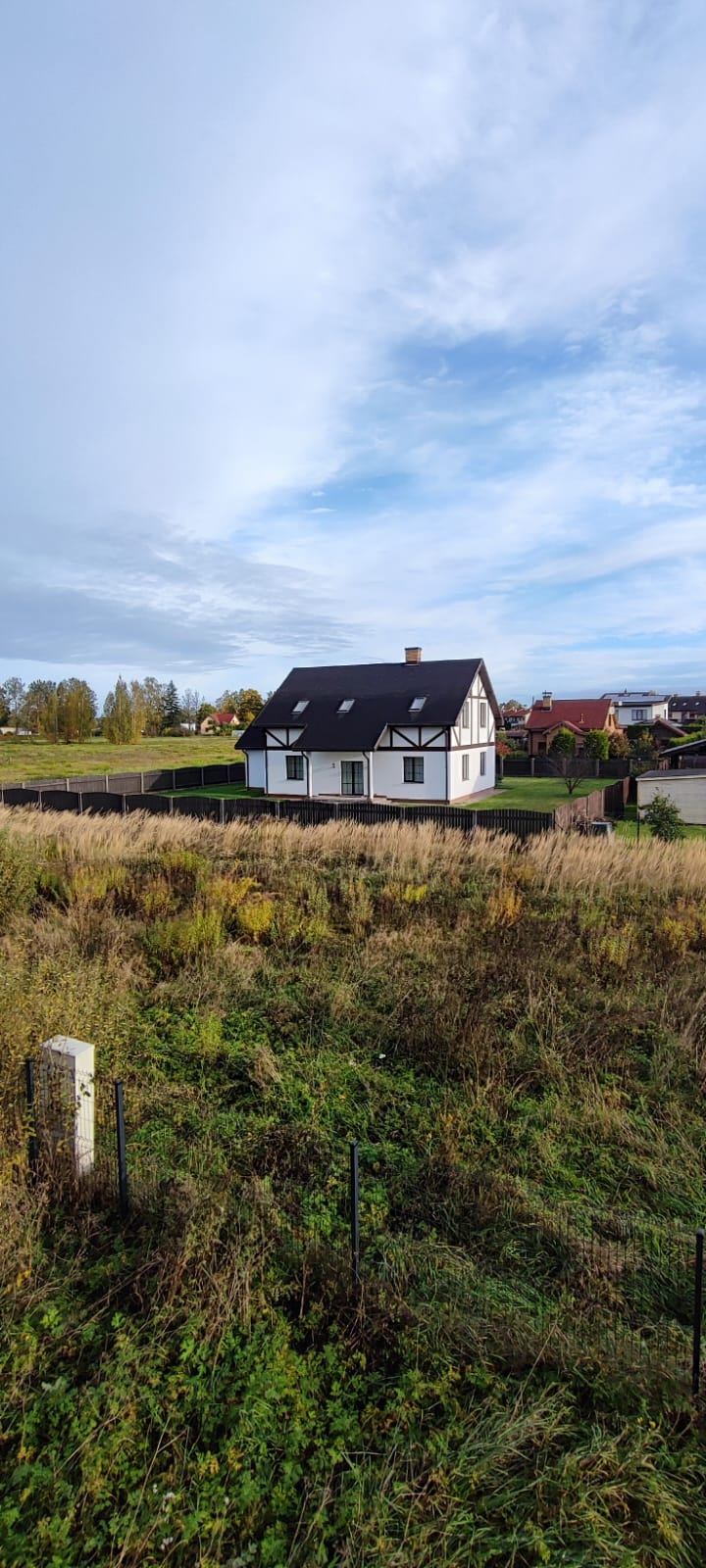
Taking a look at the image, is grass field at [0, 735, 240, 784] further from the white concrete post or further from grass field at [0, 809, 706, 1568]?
the white concrete post

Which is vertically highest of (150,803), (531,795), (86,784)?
(86,784)

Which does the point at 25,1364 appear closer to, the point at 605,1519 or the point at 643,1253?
the point at 605,1519

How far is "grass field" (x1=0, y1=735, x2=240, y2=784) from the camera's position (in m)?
40.6

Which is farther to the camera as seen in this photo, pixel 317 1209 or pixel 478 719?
pixel 478 719

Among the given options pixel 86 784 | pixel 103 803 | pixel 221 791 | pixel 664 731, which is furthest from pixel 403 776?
pixel 664 731

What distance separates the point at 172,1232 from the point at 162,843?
9.42 meters

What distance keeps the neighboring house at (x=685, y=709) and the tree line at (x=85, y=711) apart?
54.0 m

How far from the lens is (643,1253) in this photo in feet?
11.6

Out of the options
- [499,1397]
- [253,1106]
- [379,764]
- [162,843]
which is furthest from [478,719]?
[499,1397]

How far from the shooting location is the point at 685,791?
25.0 meters

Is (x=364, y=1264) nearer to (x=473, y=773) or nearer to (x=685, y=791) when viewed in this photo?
(x=685, y=791)

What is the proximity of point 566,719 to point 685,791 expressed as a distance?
1110 inches

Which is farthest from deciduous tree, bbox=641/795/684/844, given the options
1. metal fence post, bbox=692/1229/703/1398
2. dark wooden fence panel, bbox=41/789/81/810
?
dark wooden fence panel, bbox=41/789/81/810

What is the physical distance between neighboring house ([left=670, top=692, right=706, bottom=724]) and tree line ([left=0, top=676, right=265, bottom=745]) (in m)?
54.0
